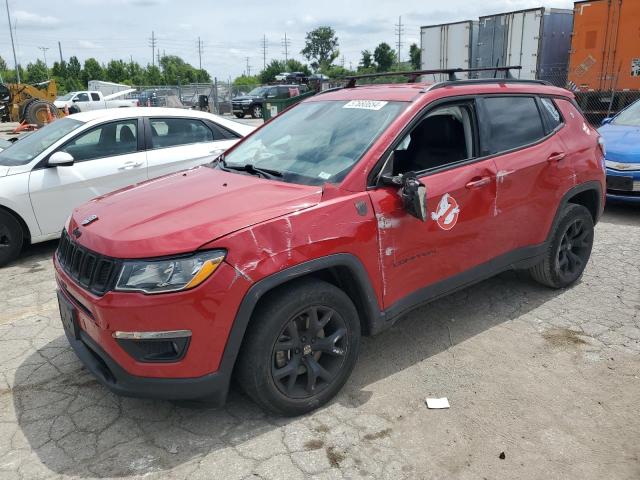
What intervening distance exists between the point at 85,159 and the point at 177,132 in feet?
3.74

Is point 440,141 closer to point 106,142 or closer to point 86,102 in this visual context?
point 106,142

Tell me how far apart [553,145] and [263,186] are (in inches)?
95.1

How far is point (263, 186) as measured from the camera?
10.2 feet

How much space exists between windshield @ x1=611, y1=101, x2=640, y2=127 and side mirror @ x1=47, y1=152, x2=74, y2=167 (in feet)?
24.3

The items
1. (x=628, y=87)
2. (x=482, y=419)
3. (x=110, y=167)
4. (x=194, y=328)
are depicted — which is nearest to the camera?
(x=194, y=328)

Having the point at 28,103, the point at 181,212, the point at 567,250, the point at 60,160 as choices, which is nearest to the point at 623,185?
the point at 567,250

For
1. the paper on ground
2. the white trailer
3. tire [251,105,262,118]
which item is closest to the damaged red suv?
the paper on ground

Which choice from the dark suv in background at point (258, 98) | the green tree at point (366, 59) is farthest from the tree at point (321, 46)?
the dark suv in background at point (258, 98)

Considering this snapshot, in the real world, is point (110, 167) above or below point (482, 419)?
above

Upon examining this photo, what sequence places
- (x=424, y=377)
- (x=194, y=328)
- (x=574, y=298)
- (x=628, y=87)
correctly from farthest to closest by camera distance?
(x=628, y=87) → (x=574, y=298) → (x=424, y=377) → (x=194, y=328)

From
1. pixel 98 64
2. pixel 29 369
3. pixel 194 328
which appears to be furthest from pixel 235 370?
pixel 98 64

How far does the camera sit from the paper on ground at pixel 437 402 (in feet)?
10.0

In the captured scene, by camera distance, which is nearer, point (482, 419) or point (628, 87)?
point (482, 419)

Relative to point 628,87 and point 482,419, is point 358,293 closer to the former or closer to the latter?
point 482,419
